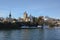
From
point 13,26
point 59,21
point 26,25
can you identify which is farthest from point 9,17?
point 59,21

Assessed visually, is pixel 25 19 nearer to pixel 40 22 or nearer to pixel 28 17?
pixel 28 17

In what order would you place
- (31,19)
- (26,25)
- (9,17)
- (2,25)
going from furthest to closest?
1. (31,19)
2. (9,17)
3. (26,25)
4. (2,25)

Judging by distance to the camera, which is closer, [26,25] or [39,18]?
[26,25]

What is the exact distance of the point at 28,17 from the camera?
6334 cm

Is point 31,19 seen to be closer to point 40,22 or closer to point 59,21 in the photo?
point 40,22

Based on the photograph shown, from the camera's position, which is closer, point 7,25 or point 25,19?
point 7,25

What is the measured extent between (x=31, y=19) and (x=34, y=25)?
4.85 m

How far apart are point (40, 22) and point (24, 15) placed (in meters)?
7.10

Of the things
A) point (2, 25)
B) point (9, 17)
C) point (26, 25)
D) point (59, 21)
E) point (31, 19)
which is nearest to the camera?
point (2, 25)

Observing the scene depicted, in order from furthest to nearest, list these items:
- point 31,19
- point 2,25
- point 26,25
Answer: point 31,19 < point 26,25 < point 2,25

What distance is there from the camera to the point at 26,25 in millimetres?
53469

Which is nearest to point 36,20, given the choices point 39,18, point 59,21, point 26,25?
point 39,18

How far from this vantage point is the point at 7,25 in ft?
149

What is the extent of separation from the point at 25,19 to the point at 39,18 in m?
4.84
